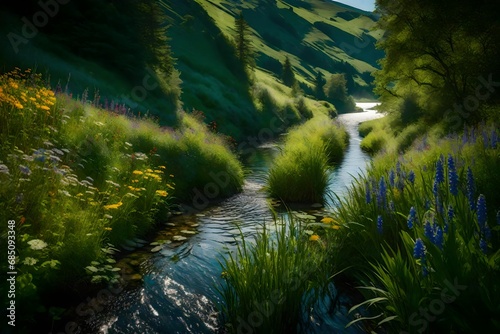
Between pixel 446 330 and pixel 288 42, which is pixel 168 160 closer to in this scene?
pixel 446 330

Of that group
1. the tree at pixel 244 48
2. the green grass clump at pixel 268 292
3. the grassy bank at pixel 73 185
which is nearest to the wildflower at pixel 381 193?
the green grass clump at pixel 268 292

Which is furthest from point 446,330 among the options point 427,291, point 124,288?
point 124,288

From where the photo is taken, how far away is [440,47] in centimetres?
1822

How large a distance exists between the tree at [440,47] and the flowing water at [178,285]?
13992mm

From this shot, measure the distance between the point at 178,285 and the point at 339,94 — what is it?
116m

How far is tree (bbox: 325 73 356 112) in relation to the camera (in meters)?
112

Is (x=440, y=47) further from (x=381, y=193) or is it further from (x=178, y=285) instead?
(x=178, y=285)

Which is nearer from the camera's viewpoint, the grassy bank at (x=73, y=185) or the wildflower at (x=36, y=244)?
the wildflower at (x=36, y=244)

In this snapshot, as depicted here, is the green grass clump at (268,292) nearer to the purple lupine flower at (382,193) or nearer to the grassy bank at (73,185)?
the purple lupine flower at (382,193)

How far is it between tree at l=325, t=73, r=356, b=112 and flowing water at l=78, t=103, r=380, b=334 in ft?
355

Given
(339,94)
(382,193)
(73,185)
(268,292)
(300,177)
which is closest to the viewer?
(268,292)

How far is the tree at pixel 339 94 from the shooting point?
11250cm

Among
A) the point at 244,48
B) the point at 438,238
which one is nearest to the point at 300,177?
the point at 438,238

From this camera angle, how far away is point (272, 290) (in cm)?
430
